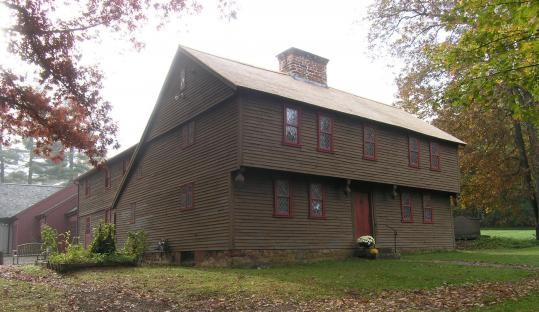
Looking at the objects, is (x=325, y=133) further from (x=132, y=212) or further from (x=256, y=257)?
(x=132, y=212)

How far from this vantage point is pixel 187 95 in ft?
70.3

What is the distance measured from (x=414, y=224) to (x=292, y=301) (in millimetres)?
14911

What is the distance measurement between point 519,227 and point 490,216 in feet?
9.94

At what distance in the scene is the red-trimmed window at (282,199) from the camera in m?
18.5

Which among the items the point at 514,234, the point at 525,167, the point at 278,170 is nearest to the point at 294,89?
the point at 278,170

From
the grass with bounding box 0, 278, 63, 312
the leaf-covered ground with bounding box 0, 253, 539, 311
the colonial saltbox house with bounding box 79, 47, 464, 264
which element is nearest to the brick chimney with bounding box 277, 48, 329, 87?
the colonial saltbox house with bounding box 79, 47, 464, 264

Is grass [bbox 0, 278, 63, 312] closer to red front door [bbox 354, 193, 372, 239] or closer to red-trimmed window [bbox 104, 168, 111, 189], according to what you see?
red front door [bbox 354, 193, 372, 239]

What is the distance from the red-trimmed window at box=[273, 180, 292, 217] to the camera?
18484 millimetres

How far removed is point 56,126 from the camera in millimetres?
14539

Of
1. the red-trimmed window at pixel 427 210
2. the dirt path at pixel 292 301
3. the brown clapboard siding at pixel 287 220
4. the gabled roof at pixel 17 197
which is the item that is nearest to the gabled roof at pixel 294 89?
the brown clapboard siding at pixel 287 220

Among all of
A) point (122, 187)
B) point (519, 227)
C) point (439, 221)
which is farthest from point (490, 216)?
point (122, 187)

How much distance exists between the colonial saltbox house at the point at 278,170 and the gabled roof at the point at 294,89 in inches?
4.2

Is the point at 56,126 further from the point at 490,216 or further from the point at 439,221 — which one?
the point at 490,216

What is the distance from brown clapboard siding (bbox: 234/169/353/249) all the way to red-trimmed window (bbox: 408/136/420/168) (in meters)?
4.88
